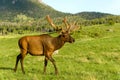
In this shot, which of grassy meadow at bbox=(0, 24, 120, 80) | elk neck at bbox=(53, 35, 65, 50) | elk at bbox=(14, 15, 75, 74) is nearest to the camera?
grassy meadow at bbox=(0, 24, 120, 80)

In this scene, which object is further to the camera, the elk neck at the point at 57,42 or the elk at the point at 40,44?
the elk neck at the point at 57,42

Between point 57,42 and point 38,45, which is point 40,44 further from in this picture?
point 57,42

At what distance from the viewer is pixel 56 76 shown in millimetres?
16562

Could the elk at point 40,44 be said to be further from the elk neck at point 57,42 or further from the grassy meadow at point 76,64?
the grassy meadow at point 76,64

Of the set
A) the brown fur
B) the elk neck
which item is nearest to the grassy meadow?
the brown fur

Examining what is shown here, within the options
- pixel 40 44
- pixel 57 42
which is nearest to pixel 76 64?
pixel 57 42

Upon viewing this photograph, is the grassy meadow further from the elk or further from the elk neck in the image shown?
the elk neck

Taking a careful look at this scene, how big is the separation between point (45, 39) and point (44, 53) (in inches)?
33.6

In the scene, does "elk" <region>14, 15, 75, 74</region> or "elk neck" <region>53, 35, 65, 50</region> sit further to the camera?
"elk neck" <region>53, 35, 65, 50</region>

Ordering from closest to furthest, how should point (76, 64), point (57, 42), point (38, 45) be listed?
1. point (38, 45)
2. point (57, 42)
3. point (76, 64)

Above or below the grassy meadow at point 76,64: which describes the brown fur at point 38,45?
above

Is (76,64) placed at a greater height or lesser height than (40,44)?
lesser

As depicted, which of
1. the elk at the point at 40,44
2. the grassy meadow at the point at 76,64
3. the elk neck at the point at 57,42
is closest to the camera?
the grassy meadow at the point at 76,64

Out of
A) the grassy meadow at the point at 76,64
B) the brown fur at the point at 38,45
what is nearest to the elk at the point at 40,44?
the brown fur at the point at 38,45
